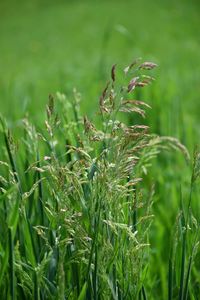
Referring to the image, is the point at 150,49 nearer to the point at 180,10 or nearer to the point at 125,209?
the point at 180,10

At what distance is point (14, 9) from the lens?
15.1 meters

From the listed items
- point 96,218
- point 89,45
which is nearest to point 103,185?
point 96,218

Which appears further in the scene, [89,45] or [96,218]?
[89,45]

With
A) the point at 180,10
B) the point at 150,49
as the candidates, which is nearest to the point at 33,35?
the point at 180,10

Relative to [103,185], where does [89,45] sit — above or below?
above

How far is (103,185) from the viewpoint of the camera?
40.3 inches

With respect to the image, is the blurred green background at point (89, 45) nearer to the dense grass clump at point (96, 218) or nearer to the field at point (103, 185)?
the field at point (103, 185)

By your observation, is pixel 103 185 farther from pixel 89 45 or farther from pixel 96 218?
pixel 89 45

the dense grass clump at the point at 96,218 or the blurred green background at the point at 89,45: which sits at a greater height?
the blurred green background at the point at 89,45

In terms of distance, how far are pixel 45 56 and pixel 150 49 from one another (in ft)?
7.50

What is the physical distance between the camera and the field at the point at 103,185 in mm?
1063

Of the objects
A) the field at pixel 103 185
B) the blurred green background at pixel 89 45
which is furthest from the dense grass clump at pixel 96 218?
the blurred green background at pixel 89 45

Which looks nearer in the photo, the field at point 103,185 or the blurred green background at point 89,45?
the field at point 103,185

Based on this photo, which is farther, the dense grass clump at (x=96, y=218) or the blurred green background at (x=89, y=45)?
the blurred green background at (x=89, y=45)
